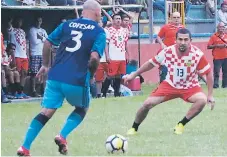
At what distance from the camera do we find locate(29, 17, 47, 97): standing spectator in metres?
21.2

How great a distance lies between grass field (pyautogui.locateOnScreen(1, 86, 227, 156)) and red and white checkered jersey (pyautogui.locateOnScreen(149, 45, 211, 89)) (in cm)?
77

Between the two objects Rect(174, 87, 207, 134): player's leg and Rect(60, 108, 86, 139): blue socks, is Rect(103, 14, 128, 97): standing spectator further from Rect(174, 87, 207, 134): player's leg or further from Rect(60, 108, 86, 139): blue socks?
Rect(60, 108, 86, 139): blue socks

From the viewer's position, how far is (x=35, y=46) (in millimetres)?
21312

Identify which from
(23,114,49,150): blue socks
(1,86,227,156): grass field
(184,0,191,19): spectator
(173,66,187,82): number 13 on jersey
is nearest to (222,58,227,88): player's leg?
(184,0,191,19): spectator

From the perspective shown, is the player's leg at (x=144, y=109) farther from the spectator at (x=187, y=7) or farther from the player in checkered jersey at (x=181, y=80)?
the spectator at (x=187, y=7)

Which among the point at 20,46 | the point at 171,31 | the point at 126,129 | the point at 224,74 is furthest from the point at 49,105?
the point at 224,74

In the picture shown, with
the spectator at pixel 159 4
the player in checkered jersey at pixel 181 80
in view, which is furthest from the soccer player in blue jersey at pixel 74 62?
the spectator at pixel 159 4

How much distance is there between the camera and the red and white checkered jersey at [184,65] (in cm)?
1287

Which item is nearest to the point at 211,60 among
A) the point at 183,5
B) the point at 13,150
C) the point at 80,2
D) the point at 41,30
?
the point at 183,5

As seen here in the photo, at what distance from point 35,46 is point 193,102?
8939 millimetres

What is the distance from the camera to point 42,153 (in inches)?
416

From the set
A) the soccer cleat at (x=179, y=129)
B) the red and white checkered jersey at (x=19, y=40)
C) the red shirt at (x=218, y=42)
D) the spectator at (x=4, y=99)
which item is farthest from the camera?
the red shirt at (x=218, y=42)

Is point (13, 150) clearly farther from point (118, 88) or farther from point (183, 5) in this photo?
point (183, 5)

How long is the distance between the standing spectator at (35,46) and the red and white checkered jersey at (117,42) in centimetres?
161
